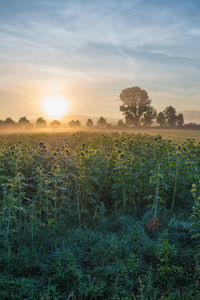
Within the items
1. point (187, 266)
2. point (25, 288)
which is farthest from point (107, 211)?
point (25, 288)

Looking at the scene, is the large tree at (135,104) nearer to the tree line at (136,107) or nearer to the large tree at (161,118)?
the tree line at (136,107)

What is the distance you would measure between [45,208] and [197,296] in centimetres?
281

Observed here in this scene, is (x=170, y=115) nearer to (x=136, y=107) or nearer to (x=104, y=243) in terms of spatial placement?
(x=136, y=107)

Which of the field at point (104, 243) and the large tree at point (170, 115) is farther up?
the large tree at point (170, 115)

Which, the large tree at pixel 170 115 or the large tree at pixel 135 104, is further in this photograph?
the large tree at pixel 170 115

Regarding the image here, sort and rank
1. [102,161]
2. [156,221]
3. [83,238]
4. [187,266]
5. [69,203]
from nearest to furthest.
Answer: [187,266] → [83,238] → [156,221] → [69,203] → [102,161]

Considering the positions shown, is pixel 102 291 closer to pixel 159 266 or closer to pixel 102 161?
pixel 159 266

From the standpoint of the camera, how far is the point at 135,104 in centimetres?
6153

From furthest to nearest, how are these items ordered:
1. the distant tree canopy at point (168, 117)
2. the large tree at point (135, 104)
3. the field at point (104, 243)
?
1. the distant tree canopy at point (168, 117)
2. the large tree at point (135, 104)
3. the field at point (104, 243)

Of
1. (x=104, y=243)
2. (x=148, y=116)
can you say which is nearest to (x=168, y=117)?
(x=148, y=116)

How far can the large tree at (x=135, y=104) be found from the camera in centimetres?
6106

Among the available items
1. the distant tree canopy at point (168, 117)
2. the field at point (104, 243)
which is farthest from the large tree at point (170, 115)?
the field at point (104, 243)

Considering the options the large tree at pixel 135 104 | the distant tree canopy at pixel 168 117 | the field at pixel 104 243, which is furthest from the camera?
the distant tree canopy at pixel 168 117

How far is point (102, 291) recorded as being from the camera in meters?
2.90
